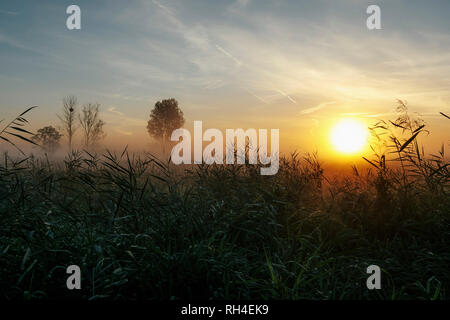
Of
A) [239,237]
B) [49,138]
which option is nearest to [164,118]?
[49,138]

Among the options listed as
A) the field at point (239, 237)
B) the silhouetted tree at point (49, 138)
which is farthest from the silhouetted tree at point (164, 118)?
the field at point (239, 237)

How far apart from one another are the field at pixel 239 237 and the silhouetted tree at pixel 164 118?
30.9 m

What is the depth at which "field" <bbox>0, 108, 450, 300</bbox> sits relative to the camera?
2.96 meters

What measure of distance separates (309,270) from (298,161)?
3.16 metres

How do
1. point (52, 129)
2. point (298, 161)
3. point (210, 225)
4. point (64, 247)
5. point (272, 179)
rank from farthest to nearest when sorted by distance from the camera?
point (52, 129), point (298, 161), point (272, 179), point (210, 225), point (64, 247)

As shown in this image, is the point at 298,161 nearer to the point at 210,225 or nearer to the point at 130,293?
the point at 210,225

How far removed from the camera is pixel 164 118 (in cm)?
3634

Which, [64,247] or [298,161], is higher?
[298,161]

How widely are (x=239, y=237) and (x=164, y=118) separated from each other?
33310mm

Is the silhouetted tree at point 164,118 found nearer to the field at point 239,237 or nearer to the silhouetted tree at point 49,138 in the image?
the silhouetted tree at point 49,138

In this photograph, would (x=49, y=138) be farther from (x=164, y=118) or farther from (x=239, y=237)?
(x=239, y=237)

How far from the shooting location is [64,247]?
3.19 m
